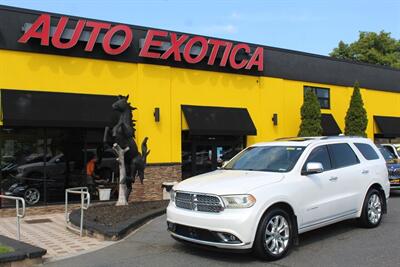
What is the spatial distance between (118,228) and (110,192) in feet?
21.6

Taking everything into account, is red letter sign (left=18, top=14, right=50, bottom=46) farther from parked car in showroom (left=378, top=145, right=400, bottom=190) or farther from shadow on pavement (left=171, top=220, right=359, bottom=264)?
parked car in showroom (left=378, top=145, right=400, bottom=190)

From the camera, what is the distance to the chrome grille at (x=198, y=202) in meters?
6.90

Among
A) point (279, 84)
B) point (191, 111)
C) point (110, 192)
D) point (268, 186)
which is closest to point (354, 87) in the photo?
point (279, 84)

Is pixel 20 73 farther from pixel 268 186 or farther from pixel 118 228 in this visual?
pixel 268 186

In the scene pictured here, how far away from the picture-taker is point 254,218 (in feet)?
22.0

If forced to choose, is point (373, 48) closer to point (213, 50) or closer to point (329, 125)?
point (329, 125)

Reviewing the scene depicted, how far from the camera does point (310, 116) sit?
66.8ft

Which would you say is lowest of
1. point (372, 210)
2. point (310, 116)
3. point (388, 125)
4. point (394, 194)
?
point (394, 194)

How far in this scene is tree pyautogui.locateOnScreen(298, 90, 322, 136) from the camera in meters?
20.2

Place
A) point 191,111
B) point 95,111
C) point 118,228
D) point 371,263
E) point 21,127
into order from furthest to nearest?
point 191,111 < point 95,111 < point 21,127 < point 118,228 < point 371,263

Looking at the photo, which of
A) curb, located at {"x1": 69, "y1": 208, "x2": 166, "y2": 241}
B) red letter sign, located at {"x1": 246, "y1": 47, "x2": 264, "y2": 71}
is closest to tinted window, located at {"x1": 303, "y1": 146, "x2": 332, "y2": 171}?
curb, located at {"x1": 69, "y1": 208, "x2": 166, "y2": 241}

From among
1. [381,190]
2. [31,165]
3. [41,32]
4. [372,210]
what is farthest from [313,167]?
[41,32]

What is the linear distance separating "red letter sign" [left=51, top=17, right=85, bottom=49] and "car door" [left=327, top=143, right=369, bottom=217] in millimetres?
9390

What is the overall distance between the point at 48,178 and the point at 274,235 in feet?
31.3
